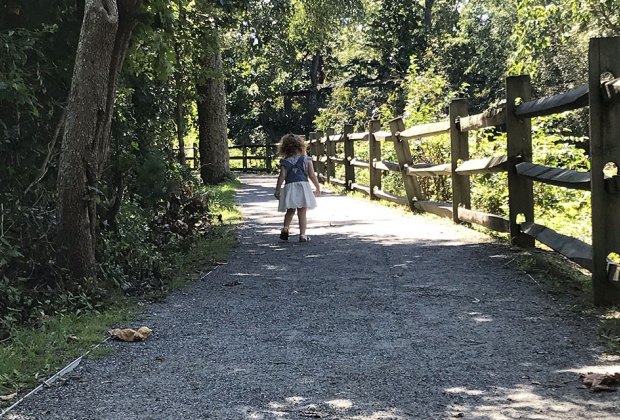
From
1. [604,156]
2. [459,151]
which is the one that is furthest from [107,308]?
[459,151]

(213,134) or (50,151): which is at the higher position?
(213,134)

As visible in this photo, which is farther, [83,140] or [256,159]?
[256,159]

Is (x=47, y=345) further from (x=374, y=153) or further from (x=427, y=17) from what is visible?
(x=427, y=17)

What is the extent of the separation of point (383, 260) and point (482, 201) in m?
3.00

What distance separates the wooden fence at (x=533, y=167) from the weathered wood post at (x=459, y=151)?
1 cm

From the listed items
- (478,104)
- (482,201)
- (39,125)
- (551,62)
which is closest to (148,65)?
(39,125)

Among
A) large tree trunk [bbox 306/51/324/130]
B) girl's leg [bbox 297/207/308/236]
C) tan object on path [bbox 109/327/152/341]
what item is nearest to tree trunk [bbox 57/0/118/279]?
tan object on path [bbox 109/327/152/341]

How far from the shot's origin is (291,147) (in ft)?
30.9

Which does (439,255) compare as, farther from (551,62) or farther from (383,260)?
(551,62)

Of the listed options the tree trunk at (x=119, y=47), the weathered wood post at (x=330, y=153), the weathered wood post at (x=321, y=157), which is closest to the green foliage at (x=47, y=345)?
the tree trunk at (x=119, y=47)

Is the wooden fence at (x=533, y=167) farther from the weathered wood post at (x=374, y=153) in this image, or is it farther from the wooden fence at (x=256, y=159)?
the wooden fence at (x=256, y=159)

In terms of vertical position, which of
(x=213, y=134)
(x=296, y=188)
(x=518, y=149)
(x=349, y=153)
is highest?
(x=213, y=134)

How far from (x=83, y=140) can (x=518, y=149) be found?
4019 mm

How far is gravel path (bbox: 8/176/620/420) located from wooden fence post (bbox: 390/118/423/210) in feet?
14.9
